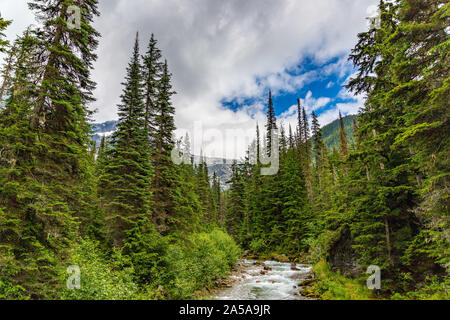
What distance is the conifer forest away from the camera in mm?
7430

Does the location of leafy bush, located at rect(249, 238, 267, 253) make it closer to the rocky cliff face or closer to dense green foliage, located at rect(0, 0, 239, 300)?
the rocky cliff face

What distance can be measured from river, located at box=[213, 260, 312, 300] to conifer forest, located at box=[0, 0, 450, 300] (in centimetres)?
61

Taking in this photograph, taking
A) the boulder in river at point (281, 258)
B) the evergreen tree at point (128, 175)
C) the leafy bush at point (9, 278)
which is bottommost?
the boulder in river at point (281, 258)

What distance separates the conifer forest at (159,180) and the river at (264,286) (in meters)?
0.61

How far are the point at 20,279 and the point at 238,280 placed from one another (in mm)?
15947

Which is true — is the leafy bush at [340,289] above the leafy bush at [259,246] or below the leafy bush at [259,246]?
above

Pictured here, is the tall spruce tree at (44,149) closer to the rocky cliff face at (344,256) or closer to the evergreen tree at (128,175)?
the evergreen tree at (128,175)

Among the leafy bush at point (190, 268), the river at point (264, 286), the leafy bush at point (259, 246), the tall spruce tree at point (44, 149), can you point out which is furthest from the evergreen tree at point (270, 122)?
the tall spruce tree at point (44, 149)

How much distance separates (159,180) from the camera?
671 inches

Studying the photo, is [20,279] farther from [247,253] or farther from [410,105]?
[247,253]

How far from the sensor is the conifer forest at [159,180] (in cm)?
743

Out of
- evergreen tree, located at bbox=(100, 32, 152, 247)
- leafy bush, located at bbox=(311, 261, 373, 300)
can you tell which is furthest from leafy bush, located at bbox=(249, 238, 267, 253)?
evergreen tree, located at bbox=(100, 32, 152, 247)
